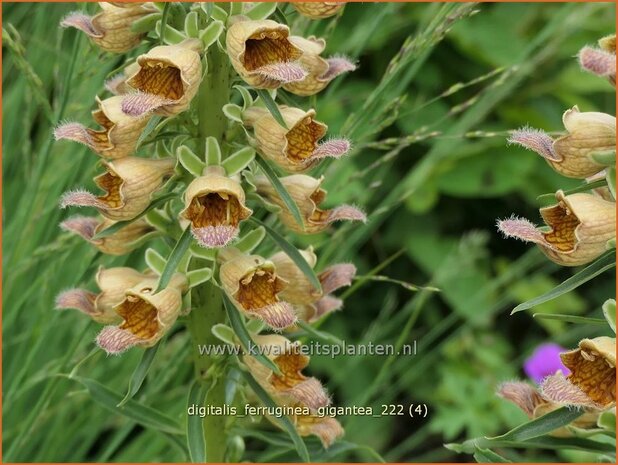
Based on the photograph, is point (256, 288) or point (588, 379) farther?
point (256, 288)

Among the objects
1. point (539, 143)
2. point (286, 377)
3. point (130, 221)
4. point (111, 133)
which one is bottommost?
point (286, 377)

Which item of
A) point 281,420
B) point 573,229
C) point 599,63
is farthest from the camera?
point 281,420

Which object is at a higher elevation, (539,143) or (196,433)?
(539,143)

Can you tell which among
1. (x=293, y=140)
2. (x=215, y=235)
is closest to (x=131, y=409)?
(x=215, y=235)

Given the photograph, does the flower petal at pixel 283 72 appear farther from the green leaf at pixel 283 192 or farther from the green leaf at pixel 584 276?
the green leaf at pixel 584 276

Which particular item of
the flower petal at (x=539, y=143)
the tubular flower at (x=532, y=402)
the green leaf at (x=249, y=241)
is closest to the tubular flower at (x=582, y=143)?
the flower petal at (x=539, y=143)

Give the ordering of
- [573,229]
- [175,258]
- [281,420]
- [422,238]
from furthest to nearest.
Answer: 1. [422,238]
2. [281,420]
3. [175,258]
4. [573,229]

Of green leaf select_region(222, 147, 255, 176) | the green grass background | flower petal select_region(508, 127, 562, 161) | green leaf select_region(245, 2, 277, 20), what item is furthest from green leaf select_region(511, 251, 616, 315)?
the green grass background

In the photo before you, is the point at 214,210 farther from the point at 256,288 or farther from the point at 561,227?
the point at 561,227
